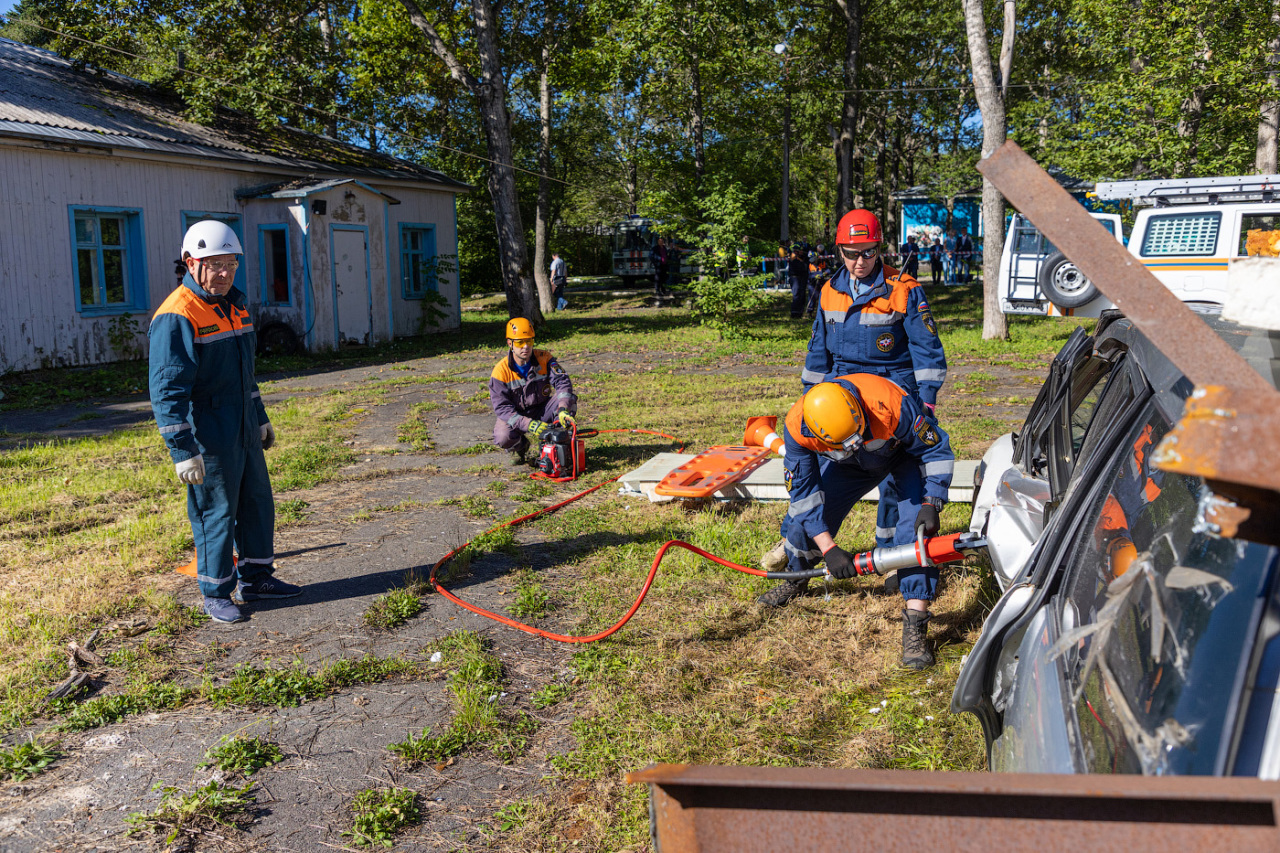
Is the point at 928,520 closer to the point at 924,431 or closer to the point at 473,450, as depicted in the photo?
the point at 924,431

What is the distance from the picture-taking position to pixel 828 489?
477cm

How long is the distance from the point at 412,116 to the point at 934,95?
2311 cm

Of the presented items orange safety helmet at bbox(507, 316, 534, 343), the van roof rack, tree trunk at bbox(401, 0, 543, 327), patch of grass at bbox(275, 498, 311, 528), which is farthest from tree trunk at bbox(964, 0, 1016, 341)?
patch of grass at bbox(275, 498, 311, 528)

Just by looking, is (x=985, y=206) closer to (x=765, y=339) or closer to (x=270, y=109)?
(x=765, y=339)

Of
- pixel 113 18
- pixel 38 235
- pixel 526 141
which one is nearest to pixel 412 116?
pixel 526 141

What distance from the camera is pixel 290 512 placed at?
7.13 meters

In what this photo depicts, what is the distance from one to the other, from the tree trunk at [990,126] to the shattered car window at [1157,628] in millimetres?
13664

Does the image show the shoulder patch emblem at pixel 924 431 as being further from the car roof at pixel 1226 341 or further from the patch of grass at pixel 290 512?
the patch of grass at pixel 290 512

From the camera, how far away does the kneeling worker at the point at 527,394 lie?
8172 mm

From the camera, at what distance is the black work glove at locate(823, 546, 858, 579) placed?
4.23m

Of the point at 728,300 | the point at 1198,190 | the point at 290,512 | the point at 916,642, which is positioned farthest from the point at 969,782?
the point at 728,300

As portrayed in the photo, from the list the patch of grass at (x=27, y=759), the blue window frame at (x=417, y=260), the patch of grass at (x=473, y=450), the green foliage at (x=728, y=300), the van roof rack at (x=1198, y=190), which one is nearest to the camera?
the patch of grass at (x=27, y=759)

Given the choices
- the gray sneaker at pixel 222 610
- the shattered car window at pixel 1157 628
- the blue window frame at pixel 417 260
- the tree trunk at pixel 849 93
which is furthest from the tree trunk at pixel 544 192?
the shattered car window at pixel 1157 628

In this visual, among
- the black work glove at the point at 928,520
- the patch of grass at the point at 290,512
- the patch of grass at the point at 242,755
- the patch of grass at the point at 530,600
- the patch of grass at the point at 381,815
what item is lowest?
the patch of grass at the point at 381,815
